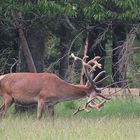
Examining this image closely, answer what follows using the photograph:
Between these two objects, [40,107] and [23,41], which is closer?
[40,107]

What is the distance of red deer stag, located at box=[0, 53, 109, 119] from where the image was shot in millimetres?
15844

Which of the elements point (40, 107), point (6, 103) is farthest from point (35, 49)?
point (40, 107)

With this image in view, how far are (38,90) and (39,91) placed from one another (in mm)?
35

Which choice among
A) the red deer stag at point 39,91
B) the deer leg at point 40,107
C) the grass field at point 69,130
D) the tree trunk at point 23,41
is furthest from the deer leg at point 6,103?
the tree trunk at point 23,41

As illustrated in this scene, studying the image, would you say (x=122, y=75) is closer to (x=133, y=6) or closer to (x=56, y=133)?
(x=133, y=6)

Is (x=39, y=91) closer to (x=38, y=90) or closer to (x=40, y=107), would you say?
(x=38, y=90)

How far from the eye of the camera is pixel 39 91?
52.5ft

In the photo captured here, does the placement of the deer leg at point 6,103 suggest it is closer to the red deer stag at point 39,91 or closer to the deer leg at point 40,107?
the red deer stag at point 39,91

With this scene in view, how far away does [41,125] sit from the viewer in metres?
13.5

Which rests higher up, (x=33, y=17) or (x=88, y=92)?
(x=33, y=17)

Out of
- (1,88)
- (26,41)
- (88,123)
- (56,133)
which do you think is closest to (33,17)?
(26,41)

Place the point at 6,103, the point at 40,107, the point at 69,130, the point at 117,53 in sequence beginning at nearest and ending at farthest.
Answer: the point at 69,130
the point at 40,107
the point at 6,103
the point at 117,53

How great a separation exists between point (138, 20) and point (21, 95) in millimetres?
3178

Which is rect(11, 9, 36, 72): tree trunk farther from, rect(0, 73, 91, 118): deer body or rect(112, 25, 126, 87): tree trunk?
rect(112, 25, 126, 87): tree trunk
